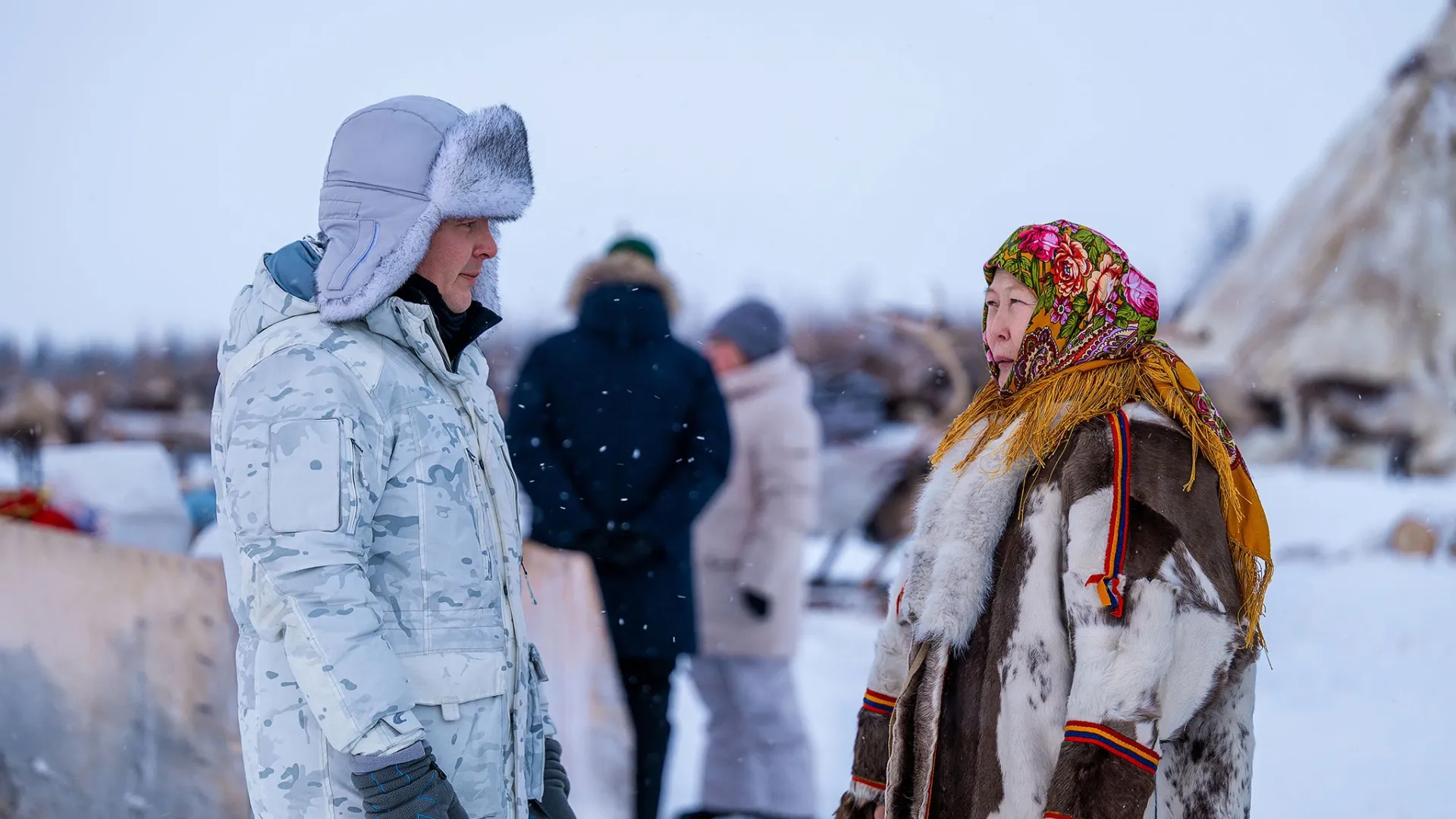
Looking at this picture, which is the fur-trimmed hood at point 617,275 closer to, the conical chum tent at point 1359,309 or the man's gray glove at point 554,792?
the man's gray glove at point 554,792

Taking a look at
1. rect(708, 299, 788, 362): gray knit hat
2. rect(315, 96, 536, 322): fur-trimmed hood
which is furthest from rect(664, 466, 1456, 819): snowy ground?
rect(315, 96, 536, 322): fur-trimmed hood

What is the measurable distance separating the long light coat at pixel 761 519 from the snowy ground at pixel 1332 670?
304 mm

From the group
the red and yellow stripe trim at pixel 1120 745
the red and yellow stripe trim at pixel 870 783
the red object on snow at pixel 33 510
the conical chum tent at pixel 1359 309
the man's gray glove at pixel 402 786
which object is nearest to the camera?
the man's gray glove at pixel 402 786

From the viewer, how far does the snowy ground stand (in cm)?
343

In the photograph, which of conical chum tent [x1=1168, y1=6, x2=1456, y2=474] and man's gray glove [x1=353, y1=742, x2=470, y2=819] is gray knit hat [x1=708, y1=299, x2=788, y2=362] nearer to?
conical chum tent [x1=1168, y1=6, x2=1456, y2=474]

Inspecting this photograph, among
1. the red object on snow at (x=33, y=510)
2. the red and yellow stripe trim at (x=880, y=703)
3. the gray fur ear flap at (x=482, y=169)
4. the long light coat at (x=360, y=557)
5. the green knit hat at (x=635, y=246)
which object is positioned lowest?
the red and yellow stripe trim at (x=880, y=703)

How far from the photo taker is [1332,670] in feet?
12.3

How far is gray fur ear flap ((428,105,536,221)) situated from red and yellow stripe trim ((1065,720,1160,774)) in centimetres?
102

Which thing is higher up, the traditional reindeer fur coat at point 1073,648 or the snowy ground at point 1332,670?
the traditional reindeer fur coat at point 1073,648

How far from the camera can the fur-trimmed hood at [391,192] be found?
145 cm

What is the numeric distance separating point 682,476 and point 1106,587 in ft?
6.39

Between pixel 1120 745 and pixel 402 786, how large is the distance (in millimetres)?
874

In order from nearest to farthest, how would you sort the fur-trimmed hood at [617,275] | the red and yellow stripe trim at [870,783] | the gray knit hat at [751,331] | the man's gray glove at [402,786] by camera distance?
1. the man's gray glove at [402,786]
2. the red and yellow stripe trim at [870,783]
3. the fur-trimmed hood at [617,275]
4. the gray knit hat at [751,331]

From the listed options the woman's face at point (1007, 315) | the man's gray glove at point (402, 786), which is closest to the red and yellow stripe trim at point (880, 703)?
the woman's face at point (1007, 315)
